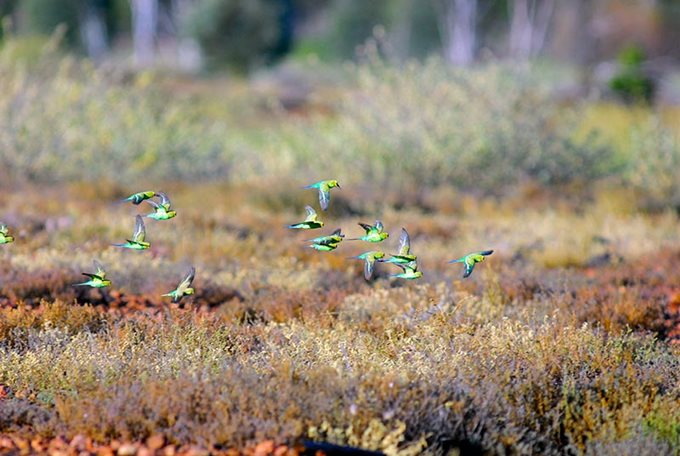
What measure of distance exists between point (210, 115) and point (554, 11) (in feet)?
91.1

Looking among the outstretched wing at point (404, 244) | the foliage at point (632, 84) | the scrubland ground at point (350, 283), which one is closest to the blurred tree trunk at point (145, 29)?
the foliage at point (632, 84)

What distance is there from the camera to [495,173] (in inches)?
626

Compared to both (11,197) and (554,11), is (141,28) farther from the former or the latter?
(11,197)

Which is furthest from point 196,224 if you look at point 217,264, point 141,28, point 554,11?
point 554,11

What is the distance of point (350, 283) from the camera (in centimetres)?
890

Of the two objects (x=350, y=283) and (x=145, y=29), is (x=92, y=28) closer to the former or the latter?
(x=145, y=29)

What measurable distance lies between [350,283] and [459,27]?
36.8 meters

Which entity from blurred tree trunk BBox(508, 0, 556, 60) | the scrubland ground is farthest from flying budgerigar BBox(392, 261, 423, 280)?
blurred tree trunk BBox(508, 0, 556, 60)

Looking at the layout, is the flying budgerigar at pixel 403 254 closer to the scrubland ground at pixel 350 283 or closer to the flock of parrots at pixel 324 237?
the flock of parrots at pixel 324 237

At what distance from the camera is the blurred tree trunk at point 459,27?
4256 cm

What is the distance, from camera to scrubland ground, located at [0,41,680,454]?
5.15 metres

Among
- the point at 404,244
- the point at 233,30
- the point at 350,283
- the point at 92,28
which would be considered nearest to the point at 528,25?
the point at 233,30

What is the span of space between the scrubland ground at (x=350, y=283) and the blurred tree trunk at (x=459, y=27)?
2282 cm

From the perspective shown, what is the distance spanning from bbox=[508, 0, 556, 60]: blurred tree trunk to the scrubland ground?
26.4 metres
